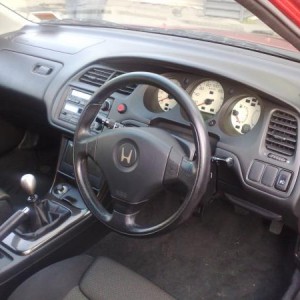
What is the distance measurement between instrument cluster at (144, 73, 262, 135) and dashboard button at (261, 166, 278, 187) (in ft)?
0.49

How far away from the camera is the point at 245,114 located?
58.6 inches

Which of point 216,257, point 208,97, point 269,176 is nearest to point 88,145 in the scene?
point 208,97

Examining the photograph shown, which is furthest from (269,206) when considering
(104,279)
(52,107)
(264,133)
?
(52,107)

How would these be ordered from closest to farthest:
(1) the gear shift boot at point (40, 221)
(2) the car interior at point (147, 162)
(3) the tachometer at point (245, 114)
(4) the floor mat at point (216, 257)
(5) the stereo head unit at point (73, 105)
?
(2) the car interior at point (147, 162), (3) the tachometer at point (245, 114), (1) the gear shift boot at point (40, 221), (5) the stereo head unit at point (73, 105), (4) the floor mat at point (216, 257)

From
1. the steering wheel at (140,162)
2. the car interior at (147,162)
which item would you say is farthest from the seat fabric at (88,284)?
the steering wheel at (140,162)

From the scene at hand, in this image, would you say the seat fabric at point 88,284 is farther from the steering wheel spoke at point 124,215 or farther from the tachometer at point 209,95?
the tachometer at point 209,95

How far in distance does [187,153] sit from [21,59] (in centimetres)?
120

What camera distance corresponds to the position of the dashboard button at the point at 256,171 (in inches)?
55.0

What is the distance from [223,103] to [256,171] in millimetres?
249

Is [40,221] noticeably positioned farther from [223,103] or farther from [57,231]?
[223,103]

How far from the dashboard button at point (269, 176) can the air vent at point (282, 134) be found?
6 centimetres

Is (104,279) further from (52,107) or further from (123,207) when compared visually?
(52,107)

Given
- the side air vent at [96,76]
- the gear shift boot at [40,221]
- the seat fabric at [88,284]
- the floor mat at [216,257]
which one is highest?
the side air vent at [96,76]

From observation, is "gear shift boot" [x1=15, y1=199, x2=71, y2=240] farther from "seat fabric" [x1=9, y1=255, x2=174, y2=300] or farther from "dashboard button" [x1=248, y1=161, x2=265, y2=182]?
"dashboard button" [x1=248, y1=161, x2=265, y2=182]
